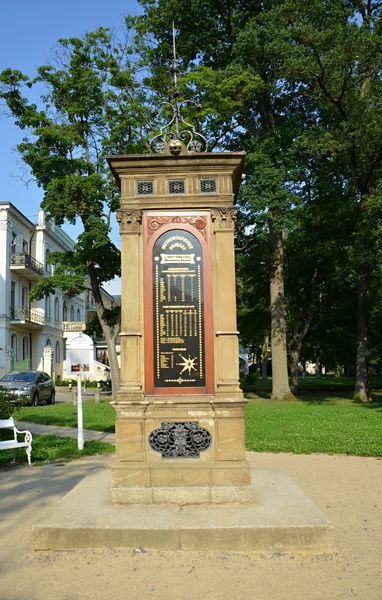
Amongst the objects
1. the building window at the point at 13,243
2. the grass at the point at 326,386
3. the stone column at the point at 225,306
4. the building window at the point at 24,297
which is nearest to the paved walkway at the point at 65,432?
the stone column at the point at 225,306

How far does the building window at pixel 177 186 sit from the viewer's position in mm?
6141

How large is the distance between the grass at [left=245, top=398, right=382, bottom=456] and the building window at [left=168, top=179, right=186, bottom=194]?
5871mm

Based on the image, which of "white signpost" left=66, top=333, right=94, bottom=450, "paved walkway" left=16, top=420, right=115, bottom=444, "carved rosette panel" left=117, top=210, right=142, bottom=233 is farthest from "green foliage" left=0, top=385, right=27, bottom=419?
"carved rosette panel" left=117, top=210, right=142, bottom=233

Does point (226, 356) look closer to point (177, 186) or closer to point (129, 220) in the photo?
point (129, 220)

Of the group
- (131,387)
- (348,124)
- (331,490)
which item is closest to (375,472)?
(331,490)

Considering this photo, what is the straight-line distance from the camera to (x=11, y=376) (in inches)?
880

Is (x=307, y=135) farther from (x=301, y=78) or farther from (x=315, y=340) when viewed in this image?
(x=315, y=340)

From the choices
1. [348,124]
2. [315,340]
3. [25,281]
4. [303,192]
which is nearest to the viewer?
[348,124]

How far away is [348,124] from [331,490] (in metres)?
16.0

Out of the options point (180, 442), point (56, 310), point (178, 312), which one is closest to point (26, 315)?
point (56, 310)

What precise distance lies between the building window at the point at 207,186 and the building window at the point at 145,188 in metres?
0.57

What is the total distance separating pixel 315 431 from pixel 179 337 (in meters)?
7.35

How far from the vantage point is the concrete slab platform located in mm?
4559

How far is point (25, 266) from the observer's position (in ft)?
114
